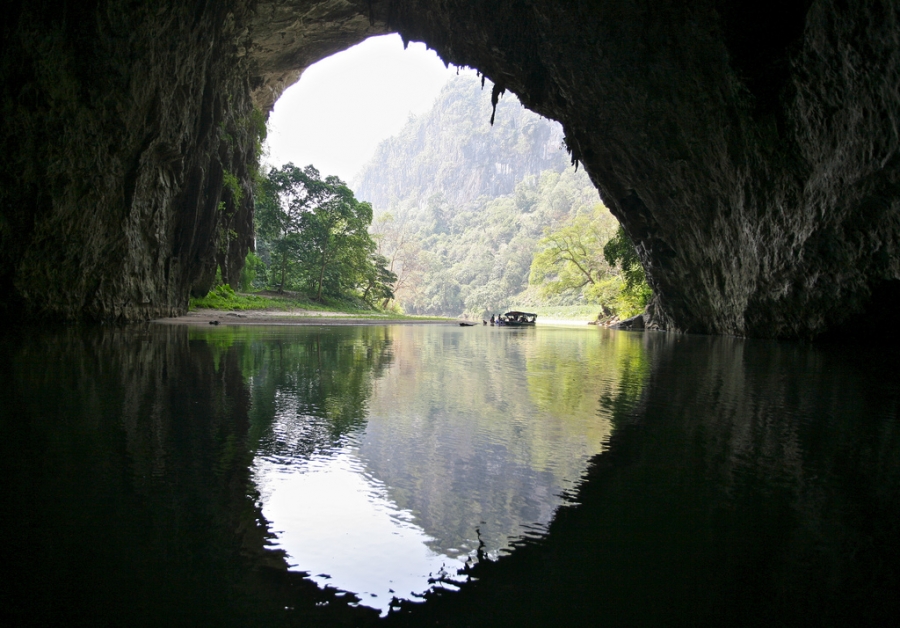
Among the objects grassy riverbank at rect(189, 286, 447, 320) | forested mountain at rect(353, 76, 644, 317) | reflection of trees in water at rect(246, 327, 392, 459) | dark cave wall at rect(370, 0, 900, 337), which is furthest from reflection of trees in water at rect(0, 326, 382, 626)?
forested mountain at rect(353, 76, 644, 317)

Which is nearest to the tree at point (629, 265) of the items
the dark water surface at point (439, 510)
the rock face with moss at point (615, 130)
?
the rock face with moss at point (615, 130)

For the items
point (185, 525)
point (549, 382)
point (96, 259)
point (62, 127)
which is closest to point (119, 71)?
point (62, 127)

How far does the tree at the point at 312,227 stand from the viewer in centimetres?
3366

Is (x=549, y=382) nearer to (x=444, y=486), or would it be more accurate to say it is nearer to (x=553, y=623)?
(x=444, y=486)

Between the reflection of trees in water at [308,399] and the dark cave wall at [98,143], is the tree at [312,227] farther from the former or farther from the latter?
the reflection of trees in water at [308,399]

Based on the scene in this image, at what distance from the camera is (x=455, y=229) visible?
406 ft

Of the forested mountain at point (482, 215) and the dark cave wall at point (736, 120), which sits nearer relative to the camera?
the dark cave wall at point (736, 120)

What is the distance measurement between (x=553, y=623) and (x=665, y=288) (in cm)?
1965

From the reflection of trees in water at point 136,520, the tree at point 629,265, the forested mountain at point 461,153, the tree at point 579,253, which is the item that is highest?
the forested mountain at point 461,153

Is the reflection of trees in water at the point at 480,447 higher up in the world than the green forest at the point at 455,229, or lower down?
lower down

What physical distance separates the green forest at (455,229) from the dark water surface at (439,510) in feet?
54.1

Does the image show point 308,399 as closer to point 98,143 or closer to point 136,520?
point 136,520

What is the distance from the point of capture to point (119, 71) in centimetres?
1060

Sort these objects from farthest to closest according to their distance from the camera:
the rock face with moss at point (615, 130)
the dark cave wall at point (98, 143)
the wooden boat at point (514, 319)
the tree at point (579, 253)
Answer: the tree at point (579, 253) → the wooden boat at point (514, 319) → the dark cave wall at point (98, 143) → the rock face with moss at point (615, 130)
